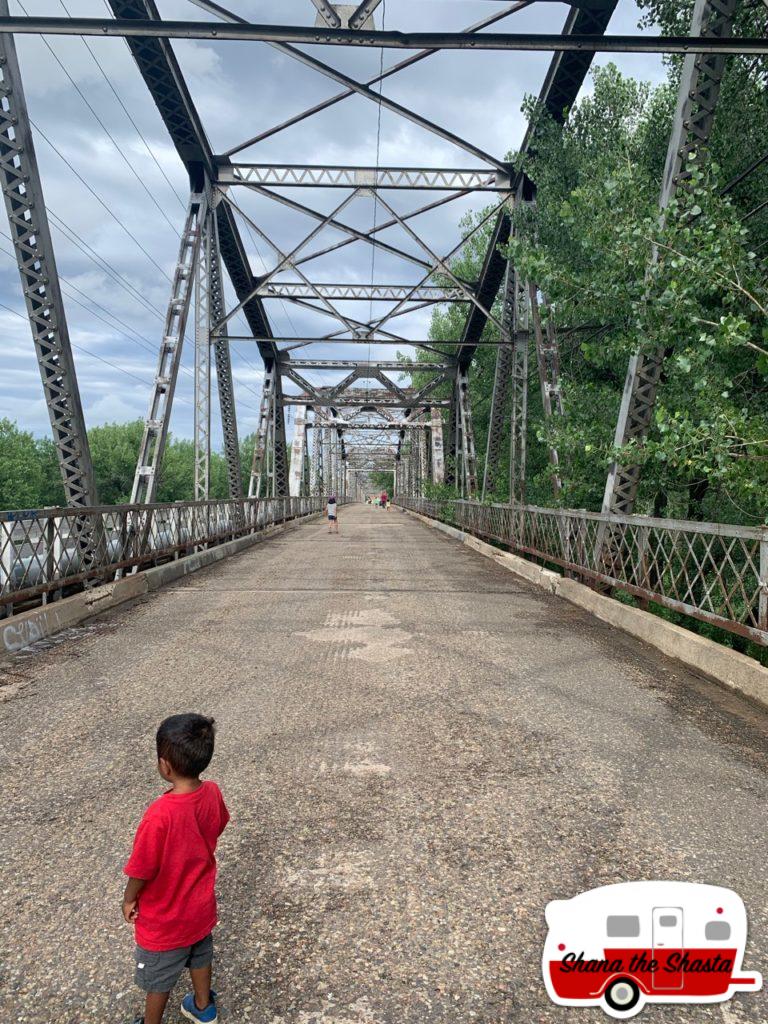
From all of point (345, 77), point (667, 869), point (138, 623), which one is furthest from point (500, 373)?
point (667, 869)

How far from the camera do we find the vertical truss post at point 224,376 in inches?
766

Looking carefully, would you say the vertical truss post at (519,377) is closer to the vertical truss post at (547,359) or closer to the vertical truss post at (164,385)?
the vertical truss post at (547,359)

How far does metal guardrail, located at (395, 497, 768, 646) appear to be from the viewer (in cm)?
564

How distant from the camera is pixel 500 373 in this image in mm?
22844

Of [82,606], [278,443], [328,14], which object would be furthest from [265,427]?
[328,14]

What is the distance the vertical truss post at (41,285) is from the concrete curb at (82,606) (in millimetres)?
772

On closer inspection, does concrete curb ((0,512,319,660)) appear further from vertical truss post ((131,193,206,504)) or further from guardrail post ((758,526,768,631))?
guardrail post ((758,526,768,631))

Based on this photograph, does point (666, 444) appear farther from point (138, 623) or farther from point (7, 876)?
point (138, 623)

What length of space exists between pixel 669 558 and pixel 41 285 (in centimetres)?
827

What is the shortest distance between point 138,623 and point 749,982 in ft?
24.8

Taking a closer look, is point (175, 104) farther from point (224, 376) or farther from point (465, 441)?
point (465, 441)

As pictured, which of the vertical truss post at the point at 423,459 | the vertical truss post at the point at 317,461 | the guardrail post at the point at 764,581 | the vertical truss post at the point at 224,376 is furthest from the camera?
the vertical truss post at the point at 317,461

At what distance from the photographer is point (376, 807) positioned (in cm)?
339

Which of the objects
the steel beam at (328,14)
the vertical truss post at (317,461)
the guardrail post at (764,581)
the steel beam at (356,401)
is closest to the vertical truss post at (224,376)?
the steel beam at (328,14)
